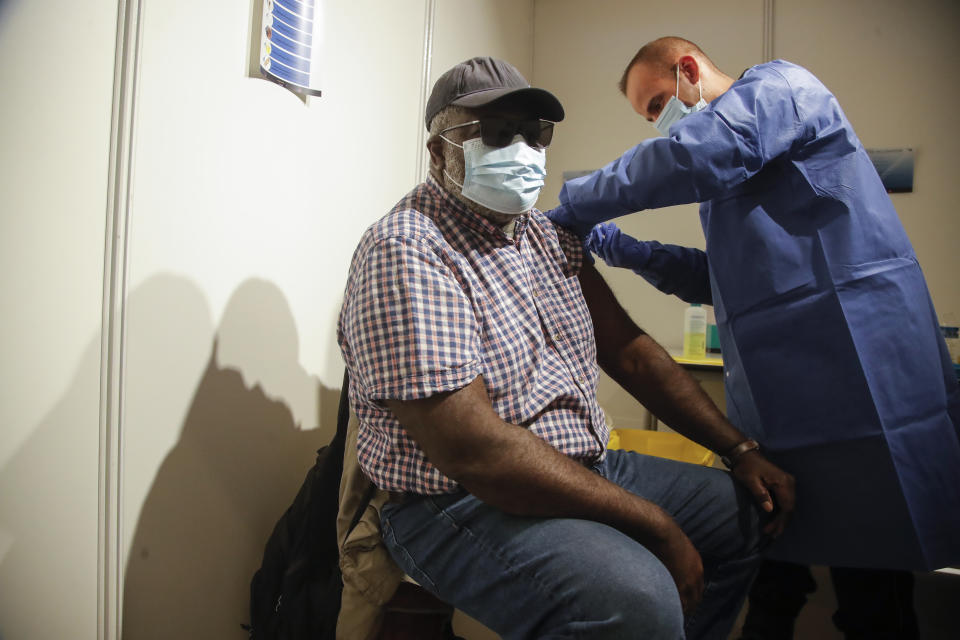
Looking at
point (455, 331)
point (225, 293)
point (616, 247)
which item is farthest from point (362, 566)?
point (616, 247)

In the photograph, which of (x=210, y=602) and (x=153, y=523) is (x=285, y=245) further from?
(x=210, y=602)

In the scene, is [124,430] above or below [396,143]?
below

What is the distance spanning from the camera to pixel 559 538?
0.82 meters

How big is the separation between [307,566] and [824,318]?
1.07 m

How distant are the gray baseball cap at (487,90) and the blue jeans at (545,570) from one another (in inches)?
27.2

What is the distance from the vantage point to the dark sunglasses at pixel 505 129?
104 centimetres

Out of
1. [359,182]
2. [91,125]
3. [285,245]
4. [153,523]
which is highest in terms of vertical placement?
[359,182]

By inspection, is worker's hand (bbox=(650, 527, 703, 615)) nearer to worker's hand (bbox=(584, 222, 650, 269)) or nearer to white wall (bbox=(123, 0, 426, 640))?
worker's hand (bbox=(584, 222, 650, 269))

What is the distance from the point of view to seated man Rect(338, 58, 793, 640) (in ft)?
2.66

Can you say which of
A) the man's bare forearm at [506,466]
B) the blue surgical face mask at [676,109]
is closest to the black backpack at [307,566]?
the man's bare forearm at [506,466]

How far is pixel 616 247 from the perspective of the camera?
1434 millimetres

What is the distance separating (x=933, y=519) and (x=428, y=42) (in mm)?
1840

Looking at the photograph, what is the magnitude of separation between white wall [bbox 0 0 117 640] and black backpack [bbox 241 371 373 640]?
0.94 ft

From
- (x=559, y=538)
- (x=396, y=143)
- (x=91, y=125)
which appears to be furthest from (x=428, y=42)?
(x=559, y=538)
